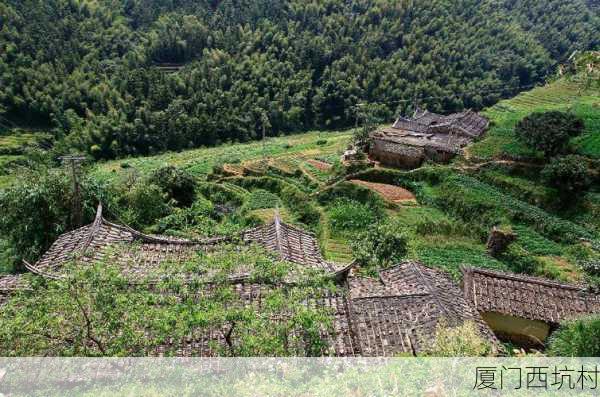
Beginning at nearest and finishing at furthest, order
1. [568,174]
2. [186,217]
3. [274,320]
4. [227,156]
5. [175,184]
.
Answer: [274,320]
[568,174]
[186,217]
[175,184]
[227,156]

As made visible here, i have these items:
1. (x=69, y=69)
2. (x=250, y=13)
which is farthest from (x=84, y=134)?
(x=250, y=13)

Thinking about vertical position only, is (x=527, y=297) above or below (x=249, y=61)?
above

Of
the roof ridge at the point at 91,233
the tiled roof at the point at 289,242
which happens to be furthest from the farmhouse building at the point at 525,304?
the roof ridge at the point at 91,233

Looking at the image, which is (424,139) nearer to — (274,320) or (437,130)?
(437,130)

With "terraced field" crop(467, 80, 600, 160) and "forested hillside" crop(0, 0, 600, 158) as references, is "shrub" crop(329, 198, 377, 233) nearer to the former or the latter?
"terraced field" crop(467, 80, 600, 160)

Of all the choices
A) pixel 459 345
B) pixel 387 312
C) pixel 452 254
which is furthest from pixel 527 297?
pixel 459 345

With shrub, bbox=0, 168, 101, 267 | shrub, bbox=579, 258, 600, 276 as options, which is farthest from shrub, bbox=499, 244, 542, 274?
shrub, bbox=0, 168, 101, 267
